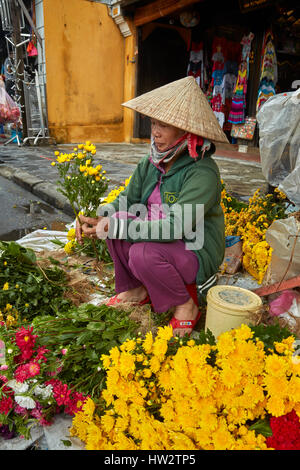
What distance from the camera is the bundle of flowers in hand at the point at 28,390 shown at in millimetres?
1408

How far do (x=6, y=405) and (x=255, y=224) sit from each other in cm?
235

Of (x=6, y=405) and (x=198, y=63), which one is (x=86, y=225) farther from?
(x=198, y=63)

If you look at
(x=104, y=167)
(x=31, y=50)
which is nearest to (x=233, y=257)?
(x=104, y=167)

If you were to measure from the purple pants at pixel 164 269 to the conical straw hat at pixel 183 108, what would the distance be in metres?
0.62

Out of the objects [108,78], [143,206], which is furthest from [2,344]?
[108,78]

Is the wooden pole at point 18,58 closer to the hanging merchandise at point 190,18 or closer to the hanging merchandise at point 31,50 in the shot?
the hanging merchandise at point 31,50

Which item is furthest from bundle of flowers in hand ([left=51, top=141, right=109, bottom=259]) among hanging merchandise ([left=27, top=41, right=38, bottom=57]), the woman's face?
hanging merchandise ([left=27, top=41, right=38, bottom=57])

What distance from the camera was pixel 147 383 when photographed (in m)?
1.41

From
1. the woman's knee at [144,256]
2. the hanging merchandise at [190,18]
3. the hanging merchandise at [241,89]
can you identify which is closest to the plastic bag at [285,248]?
the woman's knee at [144,256]

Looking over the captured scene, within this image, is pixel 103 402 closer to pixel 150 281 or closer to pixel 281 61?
pixel 150 281

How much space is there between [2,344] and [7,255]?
85 cm

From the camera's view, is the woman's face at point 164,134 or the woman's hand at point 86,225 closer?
the woman's face at point 164,134

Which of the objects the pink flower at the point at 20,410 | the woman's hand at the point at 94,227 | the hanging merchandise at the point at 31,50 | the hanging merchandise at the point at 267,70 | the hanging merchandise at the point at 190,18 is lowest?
the pink flower at the point at 20,410

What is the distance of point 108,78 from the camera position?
10.2 metres
